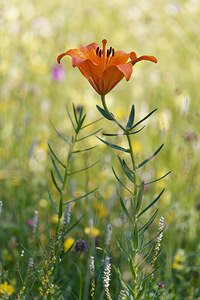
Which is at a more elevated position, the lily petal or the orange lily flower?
the orange lily flower

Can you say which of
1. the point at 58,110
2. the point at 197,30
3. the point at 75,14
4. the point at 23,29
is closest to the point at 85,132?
the point at 58,110

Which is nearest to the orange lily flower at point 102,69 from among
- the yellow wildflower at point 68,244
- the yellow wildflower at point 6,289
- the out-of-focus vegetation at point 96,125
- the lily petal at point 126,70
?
the lily petal at point 126,70

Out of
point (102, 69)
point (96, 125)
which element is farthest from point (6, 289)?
point (96, 125)

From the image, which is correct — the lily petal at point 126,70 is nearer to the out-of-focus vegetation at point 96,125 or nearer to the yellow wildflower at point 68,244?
the out-of-focus vegetation at point 96,125

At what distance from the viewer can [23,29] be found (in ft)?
8.07

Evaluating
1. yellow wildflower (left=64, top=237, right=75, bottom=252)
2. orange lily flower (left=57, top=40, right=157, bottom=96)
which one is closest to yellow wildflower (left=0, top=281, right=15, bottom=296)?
yellow wildflower (left=64, top=237, right=75, bottom=252)

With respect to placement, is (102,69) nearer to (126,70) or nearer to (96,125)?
(126,70)

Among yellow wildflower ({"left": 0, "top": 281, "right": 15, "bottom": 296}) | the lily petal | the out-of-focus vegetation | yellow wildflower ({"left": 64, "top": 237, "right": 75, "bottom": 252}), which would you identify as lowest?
yellow wildflower ({"left": 0, "top": 281, "right": 15, "bottom": 296})

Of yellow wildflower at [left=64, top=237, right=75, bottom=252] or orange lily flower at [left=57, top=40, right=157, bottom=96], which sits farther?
yellow wildflower at [left=64, top=237, right=75, bottom=252]

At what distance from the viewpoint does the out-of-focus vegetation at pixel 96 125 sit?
1439 millimetres

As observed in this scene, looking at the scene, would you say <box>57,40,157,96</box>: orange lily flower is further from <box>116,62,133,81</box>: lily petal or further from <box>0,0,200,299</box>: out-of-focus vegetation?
<box>0,0,200,299</box>: out-of-focus vegetation

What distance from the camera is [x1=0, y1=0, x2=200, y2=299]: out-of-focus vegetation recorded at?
56.7 inches

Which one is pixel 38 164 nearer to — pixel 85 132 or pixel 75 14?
pixel 85 132

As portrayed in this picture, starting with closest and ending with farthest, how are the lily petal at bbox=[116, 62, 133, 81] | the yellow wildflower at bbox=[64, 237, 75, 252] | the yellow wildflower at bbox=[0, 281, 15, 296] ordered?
1. the lily petal at bbox=[116, 62, 133, 81]
2. the yellow wildflower at bbox=[0, 281, 15, 296]
3. the yellow wildflower at bbox=[64, 237, 75, 252]
